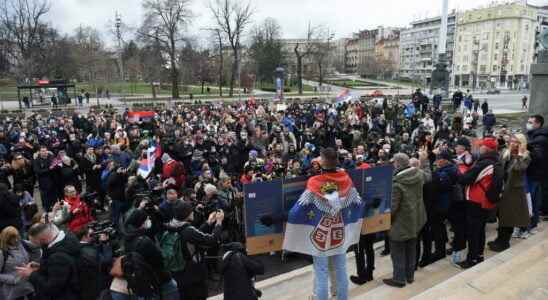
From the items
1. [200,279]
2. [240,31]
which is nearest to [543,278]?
[200,279]

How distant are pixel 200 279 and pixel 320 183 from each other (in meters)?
1.84

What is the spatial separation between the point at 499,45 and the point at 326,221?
408 feet

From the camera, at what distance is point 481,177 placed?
5.20 m

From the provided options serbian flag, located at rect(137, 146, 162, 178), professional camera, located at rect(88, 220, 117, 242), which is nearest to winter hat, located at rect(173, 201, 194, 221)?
professional camera, located at rect(88, 220, 117, 242)

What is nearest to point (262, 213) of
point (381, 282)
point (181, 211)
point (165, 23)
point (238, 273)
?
point (238, 273)

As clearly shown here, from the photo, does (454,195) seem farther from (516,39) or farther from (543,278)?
(516,39)

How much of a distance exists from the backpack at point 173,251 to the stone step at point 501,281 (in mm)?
2579

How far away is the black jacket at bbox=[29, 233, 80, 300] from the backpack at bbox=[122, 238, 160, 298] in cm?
70

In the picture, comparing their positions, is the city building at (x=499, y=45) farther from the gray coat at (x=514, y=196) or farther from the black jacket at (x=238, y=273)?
the black jacket at (x=238, y=273)

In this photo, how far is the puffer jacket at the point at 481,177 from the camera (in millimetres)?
5172

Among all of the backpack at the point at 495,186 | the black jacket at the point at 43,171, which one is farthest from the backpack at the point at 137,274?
the black jacket at the point at 43,171

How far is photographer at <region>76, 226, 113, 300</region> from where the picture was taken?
404 centimetres

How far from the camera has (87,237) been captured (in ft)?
14.4

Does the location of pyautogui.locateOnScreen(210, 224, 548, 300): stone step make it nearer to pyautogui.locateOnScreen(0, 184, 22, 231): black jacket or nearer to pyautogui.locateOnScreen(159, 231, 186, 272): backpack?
pyautogui.locateOnScreen(159, 231, 186, 272): backpack
